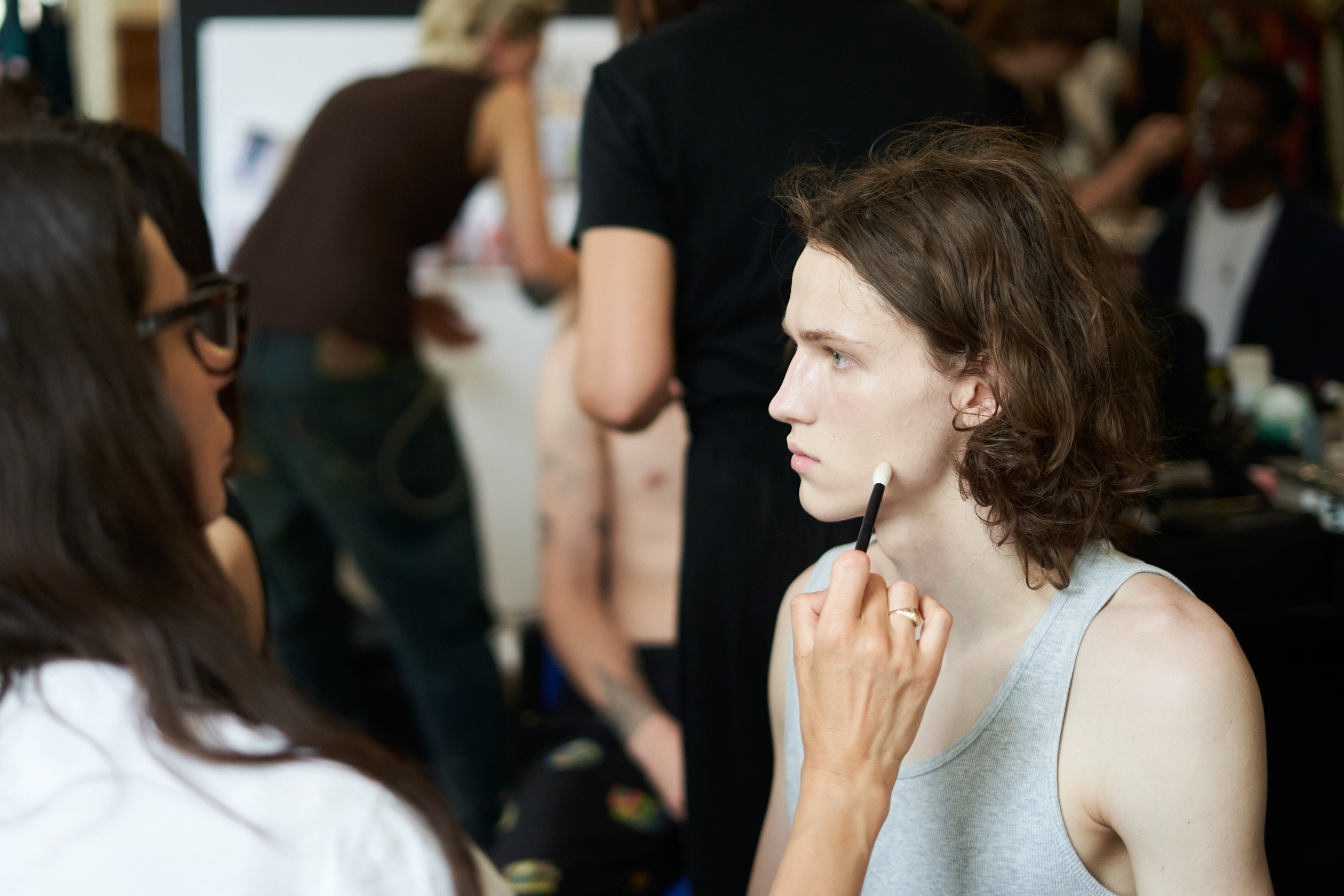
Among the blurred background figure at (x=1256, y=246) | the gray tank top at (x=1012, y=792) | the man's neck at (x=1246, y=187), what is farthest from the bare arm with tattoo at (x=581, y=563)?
the man's neck at (x=1246, y=187)

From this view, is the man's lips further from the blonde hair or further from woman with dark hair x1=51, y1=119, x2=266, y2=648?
the blonde hair

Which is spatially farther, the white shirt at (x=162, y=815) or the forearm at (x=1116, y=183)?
the forearm at (x=1116, y=183)

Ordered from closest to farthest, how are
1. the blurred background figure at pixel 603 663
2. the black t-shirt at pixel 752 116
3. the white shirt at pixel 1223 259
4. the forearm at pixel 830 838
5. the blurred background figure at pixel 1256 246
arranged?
the forearm at pixel 830 838
the black t-shirt at pixel 752 116
the blurred background figure at pixel 603 663
the blurred background figure at pixel 1256 246
the white shirt at pixel 1223 259

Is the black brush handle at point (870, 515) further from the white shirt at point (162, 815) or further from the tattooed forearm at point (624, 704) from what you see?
the tattooed forearm at point (624, 704)

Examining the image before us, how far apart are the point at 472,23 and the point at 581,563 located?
3.36 ft

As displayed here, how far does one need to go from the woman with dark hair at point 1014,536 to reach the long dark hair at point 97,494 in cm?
33

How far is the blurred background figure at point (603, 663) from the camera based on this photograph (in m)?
1.45

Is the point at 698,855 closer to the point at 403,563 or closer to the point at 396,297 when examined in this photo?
the point at 403,563

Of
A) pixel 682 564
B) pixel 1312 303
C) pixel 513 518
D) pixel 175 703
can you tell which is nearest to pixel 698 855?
pixel 682 564

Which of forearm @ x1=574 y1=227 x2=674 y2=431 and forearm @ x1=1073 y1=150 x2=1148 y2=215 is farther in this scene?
forearm @ x1=1073 y1=150 x2=1148 y2=215

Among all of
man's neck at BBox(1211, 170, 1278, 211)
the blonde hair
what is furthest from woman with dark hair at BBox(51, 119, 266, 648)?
man's neck at BBox(1211, 170, 1278, 211)

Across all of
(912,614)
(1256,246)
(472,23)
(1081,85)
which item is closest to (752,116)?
(912,614)

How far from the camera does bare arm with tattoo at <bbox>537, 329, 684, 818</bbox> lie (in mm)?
1555

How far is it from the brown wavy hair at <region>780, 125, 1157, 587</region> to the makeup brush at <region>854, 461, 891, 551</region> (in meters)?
0.06
